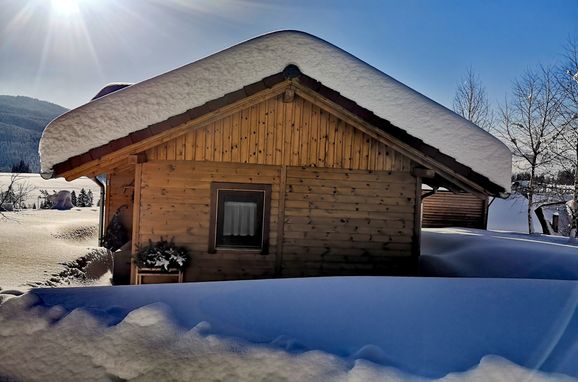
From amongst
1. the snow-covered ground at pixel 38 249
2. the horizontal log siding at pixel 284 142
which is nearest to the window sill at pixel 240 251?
the horizontal log siding at pixel 284 142

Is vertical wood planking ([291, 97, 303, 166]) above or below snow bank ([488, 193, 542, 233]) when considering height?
above

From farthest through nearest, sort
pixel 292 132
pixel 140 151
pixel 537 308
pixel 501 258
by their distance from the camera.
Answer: pixel 501 258, pixel 292 132, pixel 140 151, pixel 537 308

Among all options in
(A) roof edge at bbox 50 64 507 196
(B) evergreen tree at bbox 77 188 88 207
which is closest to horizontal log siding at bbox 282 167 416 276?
(A) roof edge at bbox 50 64 507 196

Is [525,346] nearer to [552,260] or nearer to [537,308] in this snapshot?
[537,308]

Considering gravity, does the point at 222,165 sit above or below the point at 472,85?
below

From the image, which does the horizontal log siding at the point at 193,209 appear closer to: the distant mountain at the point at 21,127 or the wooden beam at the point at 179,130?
the wooden beam at the point at 179,130

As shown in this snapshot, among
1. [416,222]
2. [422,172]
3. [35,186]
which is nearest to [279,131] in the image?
[422,172]

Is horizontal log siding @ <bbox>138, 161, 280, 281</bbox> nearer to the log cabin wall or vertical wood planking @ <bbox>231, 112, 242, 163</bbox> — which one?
the log cabin wall

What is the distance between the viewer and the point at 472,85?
23.0 metres

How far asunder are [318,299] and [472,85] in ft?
78.3

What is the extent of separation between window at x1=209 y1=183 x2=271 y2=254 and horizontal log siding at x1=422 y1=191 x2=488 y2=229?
1447cm

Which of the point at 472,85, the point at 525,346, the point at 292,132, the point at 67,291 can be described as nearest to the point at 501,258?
the point at 292,132

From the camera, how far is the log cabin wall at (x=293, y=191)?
263 inches

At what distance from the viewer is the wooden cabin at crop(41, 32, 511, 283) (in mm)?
6598
